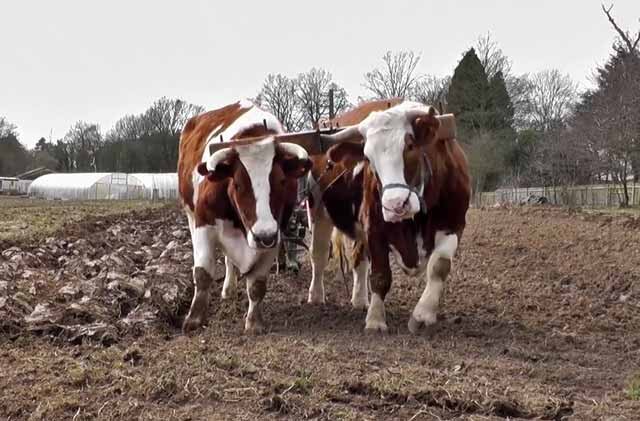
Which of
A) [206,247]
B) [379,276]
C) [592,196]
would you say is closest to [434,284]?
[379,276]

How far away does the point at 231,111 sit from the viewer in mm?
7906

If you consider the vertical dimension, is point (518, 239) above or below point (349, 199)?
below

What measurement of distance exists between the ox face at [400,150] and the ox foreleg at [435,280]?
23.2 inches

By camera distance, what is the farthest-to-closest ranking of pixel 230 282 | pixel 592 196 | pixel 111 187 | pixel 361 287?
pixel 111 187, pixel 592 196, pixel 230 282, pixel 361 287

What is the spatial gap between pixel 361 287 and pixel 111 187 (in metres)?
54.7

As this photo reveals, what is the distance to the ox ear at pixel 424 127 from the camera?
18.6ft

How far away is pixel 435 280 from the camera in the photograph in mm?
6020

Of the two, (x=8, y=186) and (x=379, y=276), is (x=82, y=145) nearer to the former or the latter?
(x=8, y=186)

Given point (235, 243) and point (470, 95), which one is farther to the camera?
point (470, 95)

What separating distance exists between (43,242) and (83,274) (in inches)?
190

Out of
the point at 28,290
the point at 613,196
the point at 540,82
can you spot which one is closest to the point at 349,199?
the point at 28,290

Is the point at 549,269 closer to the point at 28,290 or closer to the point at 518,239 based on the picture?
the point at 518,239

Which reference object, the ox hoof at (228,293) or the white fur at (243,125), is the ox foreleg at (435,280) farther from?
the ox hoof at (228,293)

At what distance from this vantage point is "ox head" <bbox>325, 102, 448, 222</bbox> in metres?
5.39
